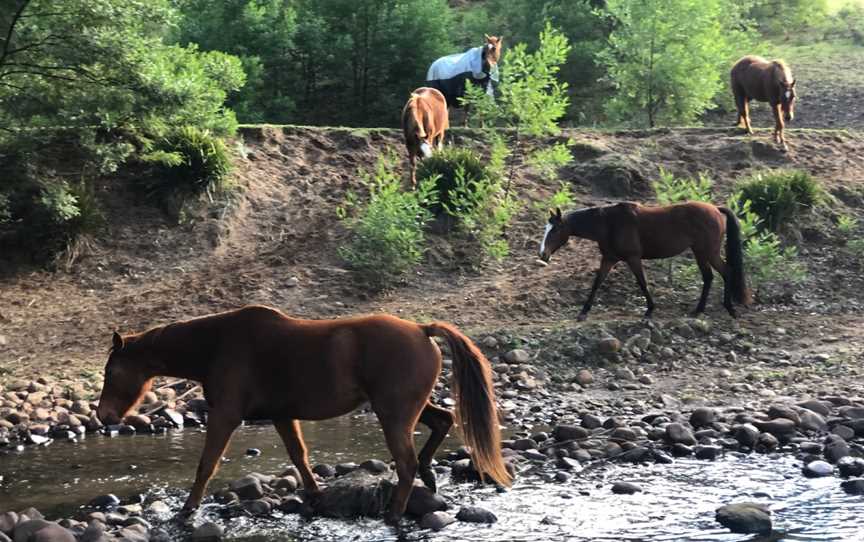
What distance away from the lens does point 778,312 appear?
13.9 meters

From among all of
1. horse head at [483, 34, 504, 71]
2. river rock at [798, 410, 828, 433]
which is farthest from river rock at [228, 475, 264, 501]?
horse head at [483, 34, 504, 71]

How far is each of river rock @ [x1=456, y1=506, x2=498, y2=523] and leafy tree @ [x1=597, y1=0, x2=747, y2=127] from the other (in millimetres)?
14480

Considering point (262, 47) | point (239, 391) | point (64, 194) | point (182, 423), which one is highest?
point (262, 47)

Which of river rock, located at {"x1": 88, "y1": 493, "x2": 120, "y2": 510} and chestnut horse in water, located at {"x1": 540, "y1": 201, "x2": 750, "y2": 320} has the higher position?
chestnut horse in water, located at {"x1": 540, "y1": 201, "x2": 750, "y2": 320}

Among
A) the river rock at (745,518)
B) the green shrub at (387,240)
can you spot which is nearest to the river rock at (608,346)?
the green shrub at (387,240)

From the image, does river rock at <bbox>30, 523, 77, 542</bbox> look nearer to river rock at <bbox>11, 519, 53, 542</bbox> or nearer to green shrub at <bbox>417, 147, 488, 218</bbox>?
river rock at <bbox>11, 519, 53, 542</bbox>

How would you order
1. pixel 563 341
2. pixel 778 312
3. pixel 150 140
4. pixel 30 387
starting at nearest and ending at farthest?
pixel 30 387, pixel 563 341, pixel 778 312, pixel 150 140

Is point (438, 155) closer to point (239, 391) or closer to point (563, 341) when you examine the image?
point (563, 341)

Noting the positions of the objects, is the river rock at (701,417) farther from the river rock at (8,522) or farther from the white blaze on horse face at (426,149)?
the white blaze on horse face at (426,149)

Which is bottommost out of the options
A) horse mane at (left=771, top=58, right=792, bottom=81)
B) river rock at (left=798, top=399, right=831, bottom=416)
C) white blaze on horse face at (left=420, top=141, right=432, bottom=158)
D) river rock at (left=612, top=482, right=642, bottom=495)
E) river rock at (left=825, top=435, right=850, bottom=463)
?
river rock at (left=798, top=399, right=831, bottom=416)

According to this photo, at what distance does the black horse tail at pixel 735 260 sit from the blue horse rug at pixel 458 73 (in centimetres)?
888

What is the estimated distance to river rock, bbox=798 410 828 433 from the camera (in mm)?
9734

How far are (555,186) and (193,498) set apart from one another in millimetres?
10929

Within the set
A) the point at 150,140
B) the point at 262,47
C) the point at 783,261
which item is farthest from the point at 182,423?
the point at 262,47
